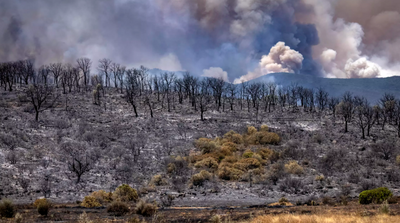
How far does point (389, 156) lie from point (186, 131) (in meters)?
34.2

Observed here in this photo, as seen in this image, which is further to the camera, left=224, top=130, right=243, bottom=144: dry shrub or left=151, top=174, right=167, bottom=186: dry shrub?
left=224, top=130, right=243, bottom=144: dry shrub

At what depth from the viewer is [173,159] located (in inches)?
1565

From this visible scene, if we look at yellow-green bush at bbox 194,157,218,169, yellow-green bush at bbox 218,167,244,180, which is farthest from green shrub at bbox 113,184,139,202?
yellow-green bush at bbox 194,157,218,169


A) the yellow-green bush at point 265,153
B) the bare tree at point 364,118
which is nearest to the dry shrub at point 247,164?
the yellow-green bush at point 265,153

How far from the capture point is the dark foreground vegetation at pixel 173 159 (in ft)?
85.1

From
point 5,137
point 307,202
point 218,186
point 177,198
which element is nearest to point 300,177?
point 218,186

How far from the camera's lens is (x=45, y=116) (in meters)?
58.3

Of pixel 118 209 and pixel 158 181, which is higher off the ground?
pixel 118 209

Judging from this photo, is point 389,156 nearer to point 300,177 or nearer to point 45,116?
point 300,177

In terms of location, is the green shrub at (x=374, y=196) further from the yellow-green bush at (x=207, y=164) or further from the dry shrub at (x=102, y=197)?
the yellow-green bush at (x=207, y=164)

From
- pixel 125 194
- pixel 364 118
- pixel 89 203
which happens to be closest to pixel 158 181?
pixel 125 194

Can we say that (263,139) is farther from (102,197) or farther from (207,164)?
(102,197)

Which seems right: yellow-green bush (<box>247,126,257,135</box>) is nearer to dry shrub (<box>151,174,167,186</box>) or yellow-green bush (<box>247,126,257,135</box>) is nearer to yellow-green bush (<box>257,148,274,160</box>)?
yellow-green bush (<box>257,148,274,160</box>)

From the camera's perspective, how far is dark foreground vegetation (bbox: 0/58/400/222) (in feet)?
85.1
